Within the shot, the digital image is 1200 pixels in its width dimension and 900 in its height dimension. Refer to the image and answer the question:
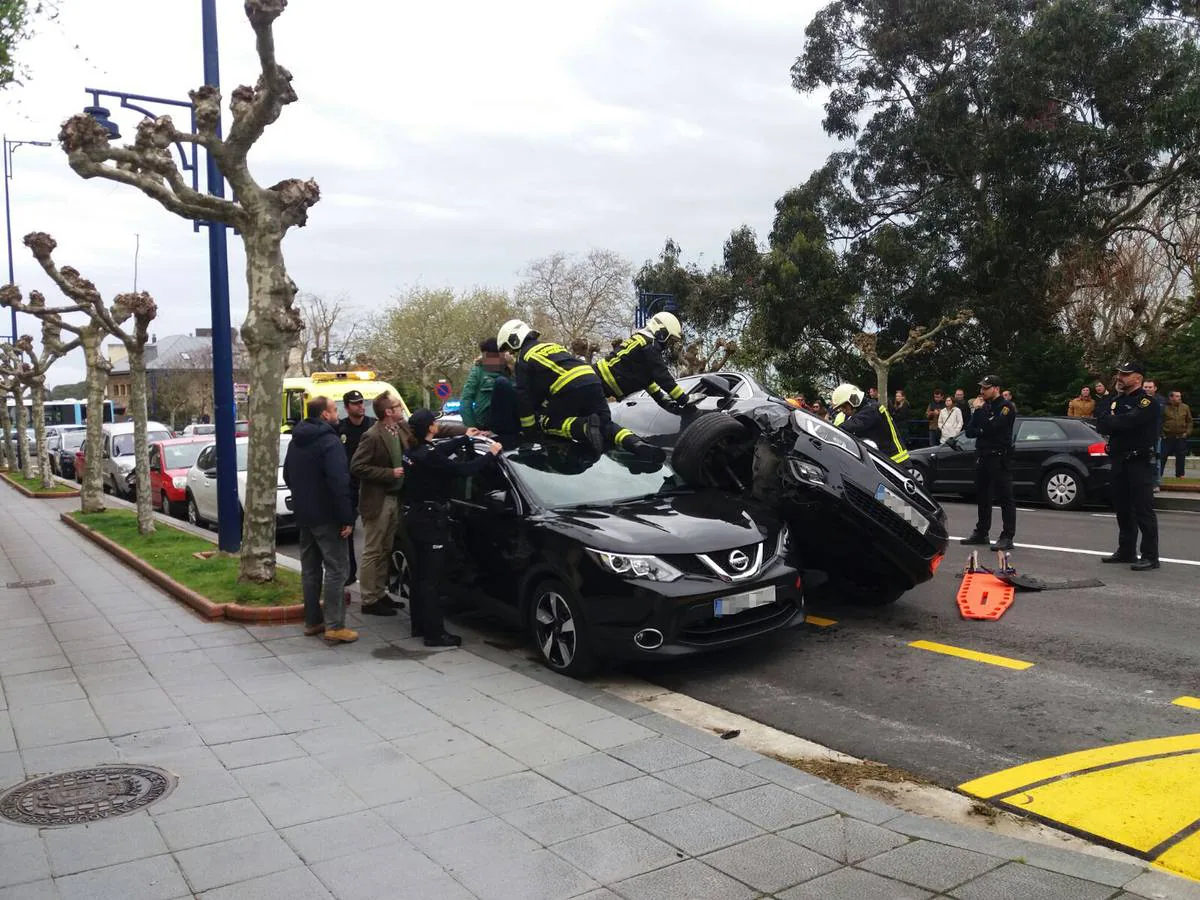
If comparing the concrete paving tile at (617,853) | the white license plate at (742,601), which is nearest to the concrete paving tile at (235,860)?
the concrete paving tile at (617,853)

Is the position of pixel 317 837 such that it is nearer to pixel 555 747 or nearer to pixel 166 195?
pixel 555 747

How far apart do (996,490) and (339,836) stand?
8.68m

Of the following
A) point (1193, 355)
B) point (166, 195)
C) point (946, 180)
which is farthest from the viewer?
point (946, 180)

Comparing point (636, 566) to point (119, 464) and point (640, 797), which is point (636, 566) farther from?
point (119, 464)

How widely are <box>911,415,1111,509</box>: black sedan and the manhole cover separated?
11547mm

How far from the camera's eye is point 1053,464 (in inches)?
577

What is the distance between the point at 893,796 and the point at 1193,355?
20863 mm

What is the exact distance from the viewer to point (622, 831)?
3.93m

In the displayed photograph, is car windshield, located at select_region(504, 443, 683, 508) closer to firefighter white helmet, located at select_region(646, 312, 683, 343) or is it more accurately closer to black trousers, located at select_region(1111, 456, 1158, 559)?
firefighter white helmet, located at select_region(646, 312, 683, 343)

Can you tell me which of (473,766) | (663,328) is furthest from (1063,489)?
(473,766)

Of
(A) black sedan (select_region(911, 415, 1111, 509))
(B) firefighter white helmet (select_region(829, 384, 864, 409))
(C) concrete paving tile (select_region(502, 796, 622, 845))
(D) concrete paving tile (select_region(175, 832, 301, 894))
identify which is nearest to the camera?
(D) concrete paving tile (select_region(175, 832, 301, 894))

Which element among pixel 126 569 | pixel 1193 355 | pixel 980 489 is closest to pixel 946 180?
pixel 1193 355

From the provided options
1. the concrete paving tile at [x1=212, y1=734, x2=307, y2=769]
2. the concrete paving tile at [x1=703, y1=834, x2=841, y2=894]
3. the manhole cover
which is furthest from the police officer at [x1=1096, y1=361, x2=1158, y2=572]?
the manhole cover

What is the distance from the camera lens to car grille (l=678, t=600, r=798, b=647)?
5.99 meters
